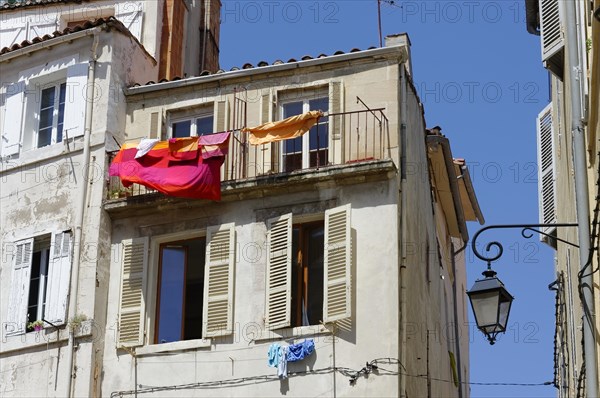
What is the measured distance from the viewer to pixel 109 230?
20.5 meters

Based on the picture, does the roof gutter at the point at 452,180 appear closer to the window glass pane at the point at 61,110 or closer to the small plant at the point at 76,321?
the window glass pane at the point at 61,110

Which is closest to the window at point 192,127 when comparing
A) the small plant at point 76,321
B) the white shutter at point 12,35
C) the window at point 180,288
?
the window at point 180,288

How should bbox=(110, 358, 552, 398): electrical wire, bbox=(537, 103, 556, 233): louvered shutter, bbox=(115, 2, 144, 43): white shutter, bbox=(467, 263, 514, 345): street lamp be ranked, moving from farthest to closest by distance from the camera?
bbox=(115, 2, 144, 43): white shutter → bbox=(537, 103, 556, 233): louvered shutter → bbox=(110, 358, 552, 398): electrical wire → bbox=(467, 263, 514, 345): street lamp

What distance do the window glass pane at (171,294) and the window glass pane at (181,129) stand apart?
7.08 ft

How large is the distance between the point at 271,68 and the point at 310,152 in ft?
5.49

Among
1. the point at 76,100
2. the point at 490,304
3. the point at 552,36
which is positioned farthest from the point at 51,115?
the point at 490,304

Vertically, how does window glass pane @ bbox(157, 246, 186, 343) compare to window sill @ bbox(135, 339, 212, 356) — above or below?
above

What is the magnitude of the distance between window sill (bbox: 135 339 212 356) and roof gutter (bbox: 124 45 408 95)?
4.62 meters

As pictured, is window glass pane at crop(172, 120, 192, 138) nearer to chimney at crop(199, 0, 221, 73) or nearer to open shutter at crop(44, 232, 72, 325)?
open shutter at crop(44, 232, 72, 325)

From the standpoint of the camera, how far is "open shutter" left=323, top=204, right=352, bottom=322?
18.3 metres

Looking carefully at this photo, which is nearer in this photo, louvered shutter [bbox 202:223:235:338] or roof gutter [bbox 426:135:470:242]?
louvered shutter [bbox 202:223:235:338]

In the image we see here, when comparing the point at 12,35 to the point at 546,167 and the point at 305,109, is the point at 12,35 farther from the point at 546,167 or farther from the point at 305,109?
the point at 546,167

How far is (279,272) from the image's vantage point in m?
19.0

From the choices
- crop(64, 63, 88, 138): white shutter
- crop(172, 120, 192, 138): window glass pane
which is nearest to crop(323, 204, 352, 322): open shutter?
crop(172, 120, 192, 138): window glass pane
